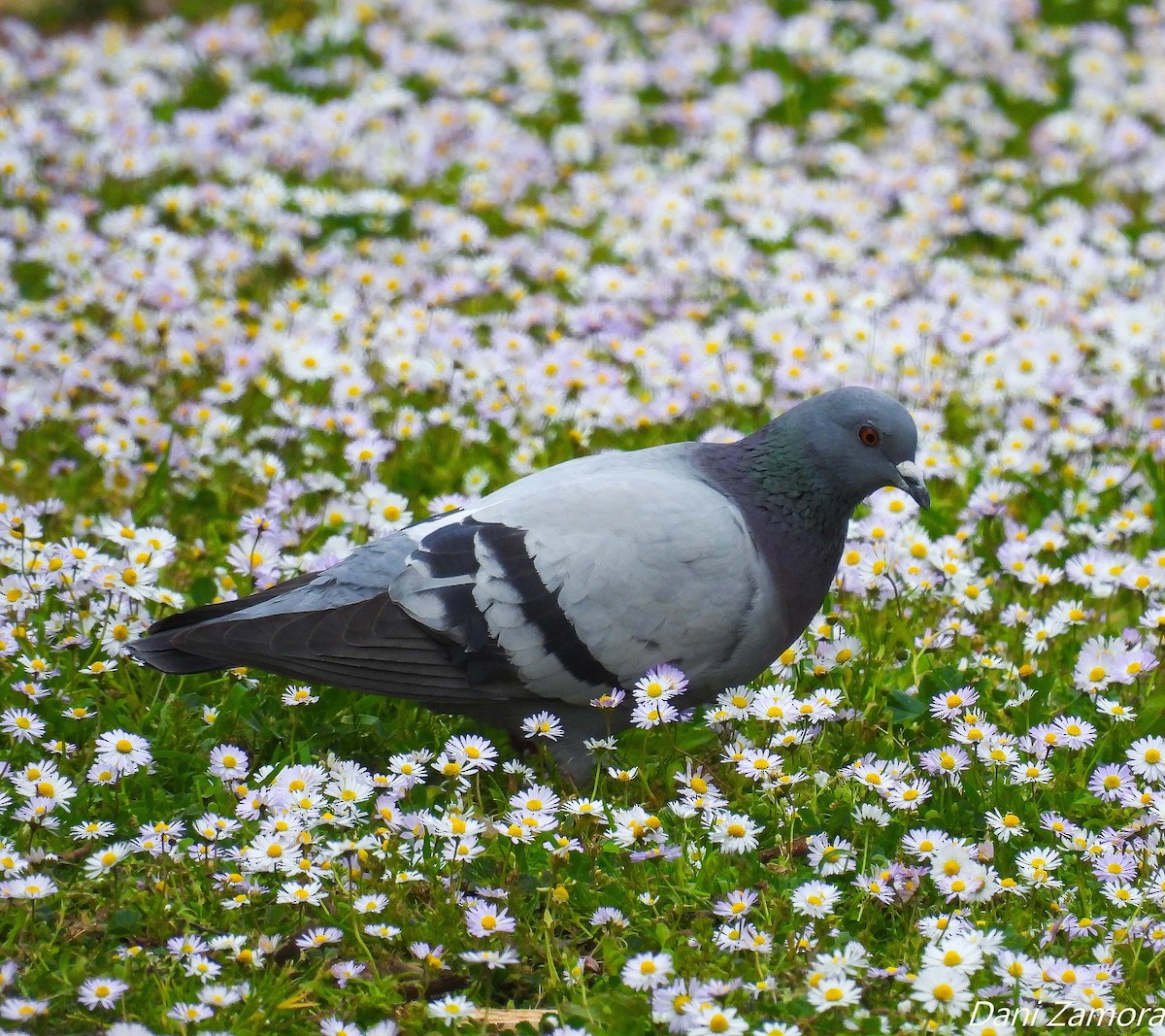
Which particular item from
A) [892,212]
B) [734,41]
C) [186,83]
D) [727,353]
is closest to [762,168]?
[892,212]

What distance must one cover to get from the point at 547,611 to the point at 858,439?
37.7 inches

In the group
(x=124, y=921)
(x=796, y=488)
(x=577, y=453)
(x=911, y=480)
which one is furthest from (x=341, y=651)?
(x=577, y=453)

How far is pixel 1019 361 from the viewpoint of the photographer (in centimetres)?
577

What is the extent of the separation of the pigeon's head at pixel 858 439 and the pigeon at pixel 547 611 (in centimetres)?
22

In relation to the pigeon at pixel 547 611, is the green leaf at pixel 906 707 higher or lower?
lower

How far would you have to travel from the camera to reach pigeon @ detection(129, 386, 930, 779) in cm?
362

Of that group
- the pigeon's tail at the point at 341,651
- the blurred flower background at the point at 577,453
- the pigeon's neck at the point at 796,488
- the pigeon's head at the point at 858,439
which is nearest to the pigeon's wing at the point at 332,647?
the pigeon's tail at the point at 341,651

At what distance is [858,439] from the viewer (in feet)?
12.9

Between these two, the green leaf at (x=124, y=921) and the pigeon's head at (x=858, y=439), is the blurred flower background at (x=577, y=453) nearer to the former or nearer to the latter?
the green leaf at (x=124, y=921)

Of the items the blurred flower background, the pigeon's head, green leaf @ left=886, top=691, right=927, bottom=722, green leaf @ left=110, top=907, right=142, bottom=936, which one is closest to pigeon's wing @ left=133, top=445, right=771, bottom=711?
the blurred flower background

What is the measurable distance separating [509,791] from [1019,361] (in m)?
3.01

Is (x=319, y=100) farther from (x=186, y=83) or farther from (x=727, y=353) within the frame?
(x=727, y=353)

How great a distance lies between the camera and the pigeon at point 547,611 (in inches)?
142

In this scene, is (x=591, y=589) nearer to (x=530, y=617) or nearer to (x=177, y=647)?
(x=530, y=617)
